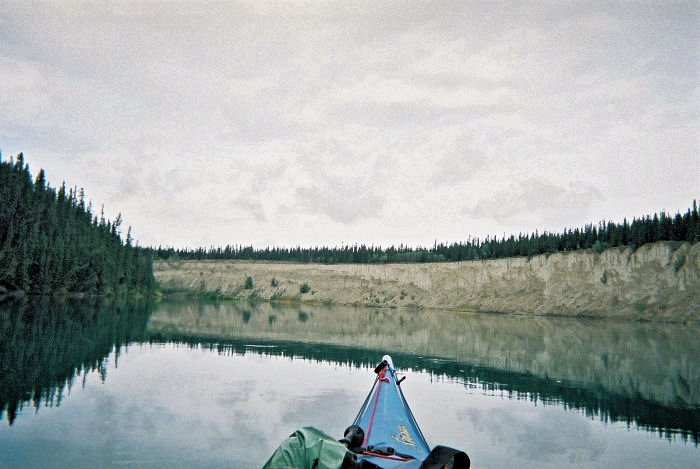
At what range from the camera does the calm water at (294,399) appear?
12.0m

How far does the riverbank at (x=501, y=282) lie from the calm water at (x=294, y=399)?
50.1 metres

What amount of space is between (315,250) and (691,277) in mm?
117890

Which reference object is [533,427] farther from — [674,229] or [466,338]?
[674,229]

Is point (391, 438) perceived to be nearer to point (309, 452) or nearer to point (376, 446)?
point (376, 446)

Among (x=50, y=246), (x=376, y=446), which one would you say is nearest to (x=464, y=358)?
(x=376, y=446)

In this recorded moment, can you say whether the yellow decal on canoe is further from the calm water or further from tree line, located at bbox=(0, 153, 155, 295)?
tree line, located at bbox=(0, 153, 155, 295)

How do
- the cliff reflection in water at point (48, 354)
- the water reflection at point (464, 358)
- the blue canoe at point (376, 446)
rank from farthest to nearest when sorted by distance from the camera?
the water reflection at point (464, 358) < the cliff reflection in water at point (48, 354) < the blue canoe at point (376, 446)

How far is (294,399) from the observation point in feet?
57.3

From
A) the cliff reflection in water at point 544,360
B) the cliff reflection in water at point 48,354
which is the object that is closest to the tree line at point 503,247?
the cliff reflection in water at point 544,360

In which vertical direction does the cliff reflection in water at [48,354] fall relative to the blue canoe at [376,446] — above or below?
below

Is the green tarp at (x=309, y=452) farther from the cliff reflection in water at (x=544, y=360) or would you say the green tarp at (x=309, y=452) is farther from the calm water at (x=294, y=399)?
the cliff reflection in water at (x=544, y=360)

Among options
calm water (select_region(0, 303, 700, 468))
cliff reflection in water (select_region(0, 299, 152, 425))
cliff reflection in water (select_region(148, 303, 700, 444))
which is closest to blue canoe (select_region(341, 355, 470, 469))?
calm water (select_region(0, 303, 700, 468))

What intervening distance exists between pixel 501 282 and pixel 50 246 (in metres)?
84.5

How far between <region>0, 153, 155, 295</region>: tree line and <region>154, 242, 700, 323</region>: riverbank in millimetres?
40160
